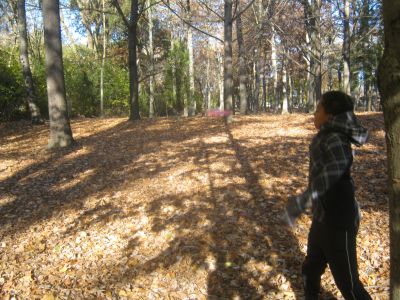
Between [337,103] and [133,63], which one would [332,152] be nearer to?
[337,103]

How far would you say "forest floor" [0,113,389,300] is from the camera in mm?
4105

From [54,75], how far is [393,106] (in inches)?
394

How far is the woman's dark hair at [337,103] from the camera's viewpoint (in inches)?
107

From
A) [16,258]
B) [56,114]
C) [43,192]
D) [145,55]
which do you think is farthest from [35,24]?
[16,258]

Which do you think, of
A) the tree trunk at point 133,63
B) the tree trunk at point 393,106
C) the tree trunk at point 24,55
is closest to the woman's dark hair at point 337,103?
the tree trunk at point 393,106

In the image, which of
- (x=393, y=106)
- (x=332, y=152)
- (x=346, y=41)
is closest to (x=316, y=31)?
(x=346, y=41)

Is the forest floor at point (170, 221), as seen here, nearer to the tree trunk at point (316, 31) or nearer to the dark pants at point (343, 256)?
the dark pants at point (343, 256)

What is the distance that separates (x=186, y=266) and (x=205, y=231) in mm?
801

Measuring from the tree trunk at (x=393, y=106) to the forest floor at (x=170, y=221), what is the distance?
76.8 inches

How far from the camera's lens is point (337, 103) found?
2.74 metres

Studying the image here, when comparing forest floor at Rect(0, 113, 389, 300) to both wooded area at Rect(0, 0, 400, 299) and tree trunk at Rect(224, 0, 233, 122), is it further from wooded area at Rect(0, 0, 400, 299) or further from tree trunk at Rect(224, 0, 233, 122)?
tree trunk at Rect(224, 0, 233, 122)

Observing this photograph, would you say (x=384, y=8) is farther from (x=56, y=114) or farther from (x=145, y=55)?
(x=145, y=55)

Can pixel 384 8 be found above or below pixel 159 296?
above

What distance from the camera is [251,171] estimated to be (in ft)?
24.1
